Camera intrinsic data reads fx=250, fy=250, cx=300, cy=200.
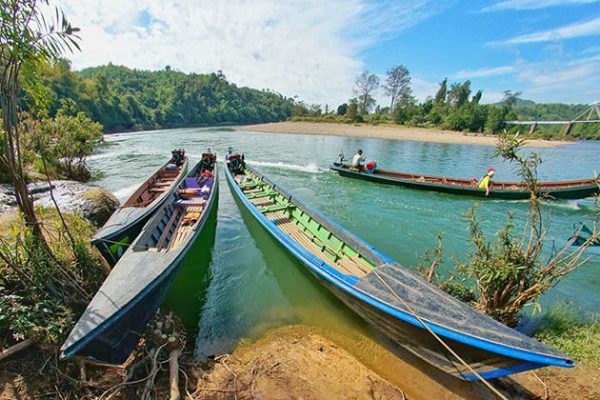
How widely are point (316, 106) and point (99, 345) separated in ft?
350

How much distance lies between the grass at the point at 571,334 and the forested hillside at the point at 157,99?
47268 mm

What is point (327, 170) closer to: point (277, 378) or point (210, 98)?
point (277, 378)

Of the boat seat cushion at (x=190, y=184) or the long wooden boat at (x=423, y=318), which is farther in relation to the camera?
the boat seat cushion at (x=190, y=184)

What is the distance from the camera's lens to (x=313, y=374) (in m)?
4.09

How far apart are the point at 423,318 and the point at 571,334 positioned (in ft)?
10.5

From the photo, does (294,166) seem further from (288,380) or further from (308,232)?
(288,380)

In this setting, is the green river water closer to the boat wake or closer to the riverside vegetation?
the boat wake

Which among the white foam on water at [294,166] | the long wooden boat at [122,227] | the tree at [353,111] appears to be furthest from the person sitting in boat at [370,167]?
the tree at [353,111]

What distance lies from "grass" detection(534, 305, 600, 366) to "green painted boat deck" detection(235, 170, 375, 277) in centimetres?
321

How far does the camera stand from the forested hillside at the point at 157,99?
52.1 metres

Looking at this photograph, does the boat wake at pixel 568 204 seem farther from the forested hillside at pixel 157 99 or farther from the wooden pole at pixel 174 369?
the forested hillside at pixel 157 99

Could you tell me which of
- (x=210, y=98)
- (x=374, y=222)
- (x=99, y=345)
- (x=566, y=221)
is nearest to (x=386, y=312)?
(x=99, y=345)

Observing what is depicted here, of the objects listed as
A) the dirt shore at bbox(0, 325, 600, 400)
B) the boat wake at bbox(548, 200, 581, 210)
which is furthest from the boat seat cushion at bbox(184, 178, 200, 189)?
the boat wake at bbox(548, 200, 581, 210)

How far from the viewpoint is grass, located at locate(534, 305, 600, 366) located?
13.3 ft
